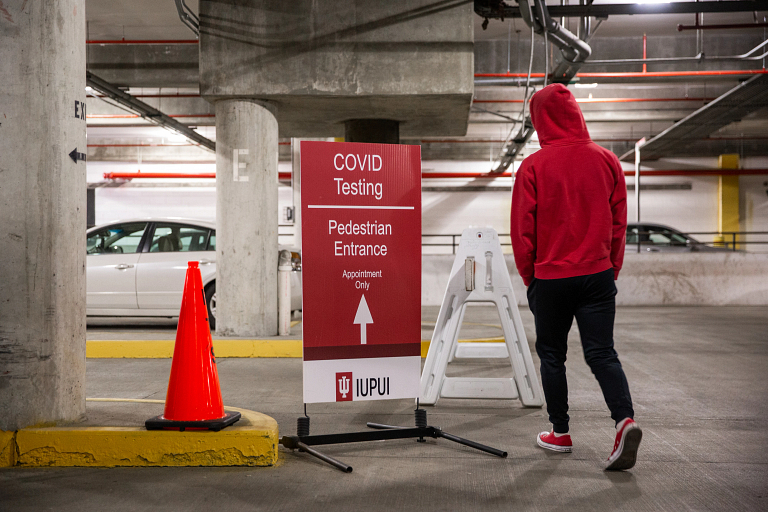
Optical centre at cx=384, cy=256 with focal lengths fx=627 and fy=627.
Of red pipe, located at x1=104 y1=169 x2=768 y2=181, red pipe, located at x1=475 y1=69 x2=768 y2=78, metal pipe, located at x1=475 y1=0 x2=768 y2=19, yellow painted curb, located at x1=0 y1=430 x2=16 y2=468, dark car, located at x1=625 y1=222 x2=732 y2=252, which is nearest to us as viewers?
yellow painted curb, located at x1=0 y1=430 x2=16 y2=468

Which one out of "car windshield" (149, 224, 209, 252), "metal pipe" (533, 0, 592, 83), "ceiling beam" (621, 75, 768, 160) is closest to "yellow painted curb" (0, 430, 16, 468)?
"car windshield" (149, 224, 209, 252)

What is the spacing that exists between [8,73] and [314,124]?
19.1 ft

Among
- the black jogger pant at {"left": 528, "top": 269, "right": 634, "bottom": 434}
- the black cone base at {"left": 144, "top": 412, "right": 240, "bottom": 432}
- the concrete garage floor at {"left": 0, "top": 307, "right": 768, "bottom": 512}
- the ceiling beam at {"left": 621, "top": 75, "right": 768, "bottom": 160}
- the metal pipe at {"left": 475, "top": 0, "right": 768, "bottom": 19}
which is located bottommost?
the concrete garage floor at {"left": 0, "top": 307, "right": 768, "bottom": 512}

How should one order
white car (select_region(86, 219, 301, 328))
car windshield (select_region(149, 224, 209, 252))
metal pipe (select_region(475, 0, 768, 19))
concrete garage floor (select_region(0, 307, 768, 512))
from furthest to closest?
car windshield (select_region(149, 224, 209, 252)) → white car (select_region(86, 219, 301, 328)) → metal pipe (select_region(475, 0, 768, 19)) → concrete garage floor (select_region(0, 307, 768, 512))

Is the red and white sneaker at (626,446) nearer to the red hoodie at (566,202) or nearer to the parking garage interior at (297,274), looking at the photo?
the parking garage interior at (297,274)

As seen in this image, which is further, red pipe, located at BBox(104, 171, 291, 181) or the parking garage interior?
red pipe, located at BBox(104, 171, 291, 181)

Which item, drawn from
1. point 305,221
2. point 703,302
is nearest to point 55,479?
point 305,221

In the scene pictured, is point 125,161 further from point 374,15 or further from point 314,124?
point 374,15

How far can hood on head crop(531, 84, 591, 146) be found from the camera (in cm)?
308

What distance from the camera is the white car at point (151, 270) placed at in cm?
788

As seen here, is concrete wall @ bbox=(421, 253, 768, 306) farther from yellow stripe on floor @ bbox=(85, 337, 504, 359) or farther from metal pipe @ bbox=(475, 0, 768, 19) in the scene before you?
yellow stripe on floor @ bbox=(85, 337, 504, 359)

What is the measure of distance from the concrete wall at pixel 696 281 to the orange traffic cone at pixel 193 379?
1288 centimetres

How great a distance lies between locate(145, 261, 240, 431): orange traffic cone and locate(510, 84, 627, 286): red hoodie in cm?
159

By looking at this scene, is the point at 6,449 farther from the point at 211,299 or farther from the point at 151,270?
the point at 151,270
